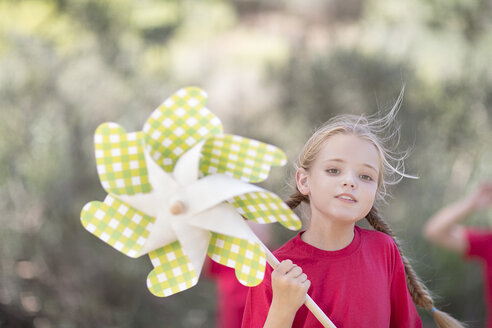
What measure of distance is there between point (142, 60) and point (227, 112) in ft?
3.58

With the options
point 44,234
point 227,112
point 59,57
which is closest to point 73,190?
point 44,234

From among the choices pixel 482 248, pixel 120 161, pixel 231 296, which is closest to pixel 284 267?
pixel 120 161

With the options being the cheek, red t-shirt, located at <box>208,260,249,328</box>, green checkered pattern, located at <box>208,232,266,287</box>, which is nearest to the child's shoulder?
the cheek

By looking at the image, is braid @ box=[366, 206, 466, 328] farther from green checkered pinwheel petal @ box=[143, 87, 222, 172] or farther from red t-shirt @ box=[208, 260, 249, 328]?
red t-shirt @ box=[208, 260, 249, 328]

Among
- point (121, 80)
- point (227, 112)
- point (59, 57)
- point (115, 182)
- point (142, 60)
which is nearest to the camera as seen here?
point (115, 182)

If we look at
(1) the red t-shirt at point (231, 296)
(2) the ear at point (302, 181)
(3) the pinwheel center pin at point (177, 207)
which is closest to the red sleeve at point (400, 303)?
(2) the ear at point (302, 181)

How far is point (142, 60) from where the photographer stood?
473 centimetres

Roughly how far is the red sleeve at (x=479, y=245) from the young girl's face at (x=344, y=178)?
1388 mm

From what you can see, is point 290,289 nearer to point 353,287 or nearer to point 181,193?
point 353,287

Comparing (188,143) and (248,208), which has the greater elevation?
(188,143)

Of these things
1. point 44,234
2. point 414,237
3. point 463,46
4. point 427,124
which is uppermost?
point 463,46

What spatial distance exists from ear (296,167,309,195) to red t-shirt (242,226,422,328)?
10 cm

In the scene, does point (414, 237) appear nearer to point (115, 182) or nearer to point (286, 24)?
point (115, 182)

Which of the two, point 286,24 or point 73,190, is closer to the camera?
point 73,190
